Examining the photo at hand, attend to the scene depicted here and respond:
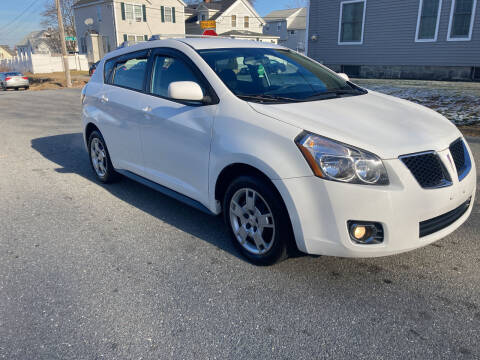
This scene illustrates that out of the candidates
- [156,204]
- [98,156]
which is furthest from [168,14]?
[156,204]

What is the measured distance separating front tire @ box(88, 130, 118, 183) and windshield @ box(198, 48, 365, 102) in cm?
219

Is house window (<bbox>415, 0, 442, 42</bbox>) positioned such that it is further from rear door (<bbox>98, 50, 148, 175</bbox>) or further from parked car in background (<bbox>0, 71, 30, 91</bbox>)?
parked car in background (<bbox>0, 71, 30, 91</bbox>)

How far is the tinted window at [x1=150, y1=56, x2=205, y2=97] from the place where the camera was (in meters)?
3.90

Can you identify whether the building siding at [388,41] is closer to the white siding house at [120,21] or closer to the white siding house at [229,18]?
the white siding house at [120,21]

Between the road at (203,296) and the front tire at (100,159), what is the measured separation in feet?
2.98

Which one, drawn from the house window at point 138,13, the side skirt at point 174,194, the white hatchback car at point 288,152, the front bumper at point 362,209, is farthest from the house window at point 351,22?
the house window at point 138,13

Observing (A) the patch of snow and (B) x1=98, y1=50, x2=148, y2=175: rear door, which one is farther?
(A) the patch of snow

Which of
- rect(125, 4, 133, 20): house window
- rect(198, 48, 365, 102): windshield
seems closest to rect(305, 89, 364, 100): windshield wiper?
rect(198, 48, 365, 102): windshield

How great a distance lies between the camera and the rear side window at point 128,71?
179 inches

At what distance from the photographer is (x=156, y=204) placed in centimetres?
488

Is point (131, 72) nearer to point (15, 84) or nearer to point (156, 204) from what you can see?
point (156, 204)

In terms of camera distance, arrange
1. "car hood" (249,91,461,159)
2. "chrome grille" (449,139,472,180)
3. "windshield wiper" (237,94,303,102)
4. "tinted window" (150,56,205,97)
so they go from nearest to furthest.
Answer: "car hood" (249,91,461,159), "chrome grille" (449,139,472,180), "windshield wiper" (237,94,303,102), "tinted window" (150,56,205,97)

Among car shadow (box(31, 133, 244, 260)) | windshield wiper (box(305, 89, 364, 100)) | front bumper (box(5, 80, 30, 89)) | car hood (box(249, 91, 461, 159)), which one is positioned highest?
windshield wiper (box(305, 89, 364, 100))

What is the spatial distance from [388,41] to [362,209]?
53.7ft
